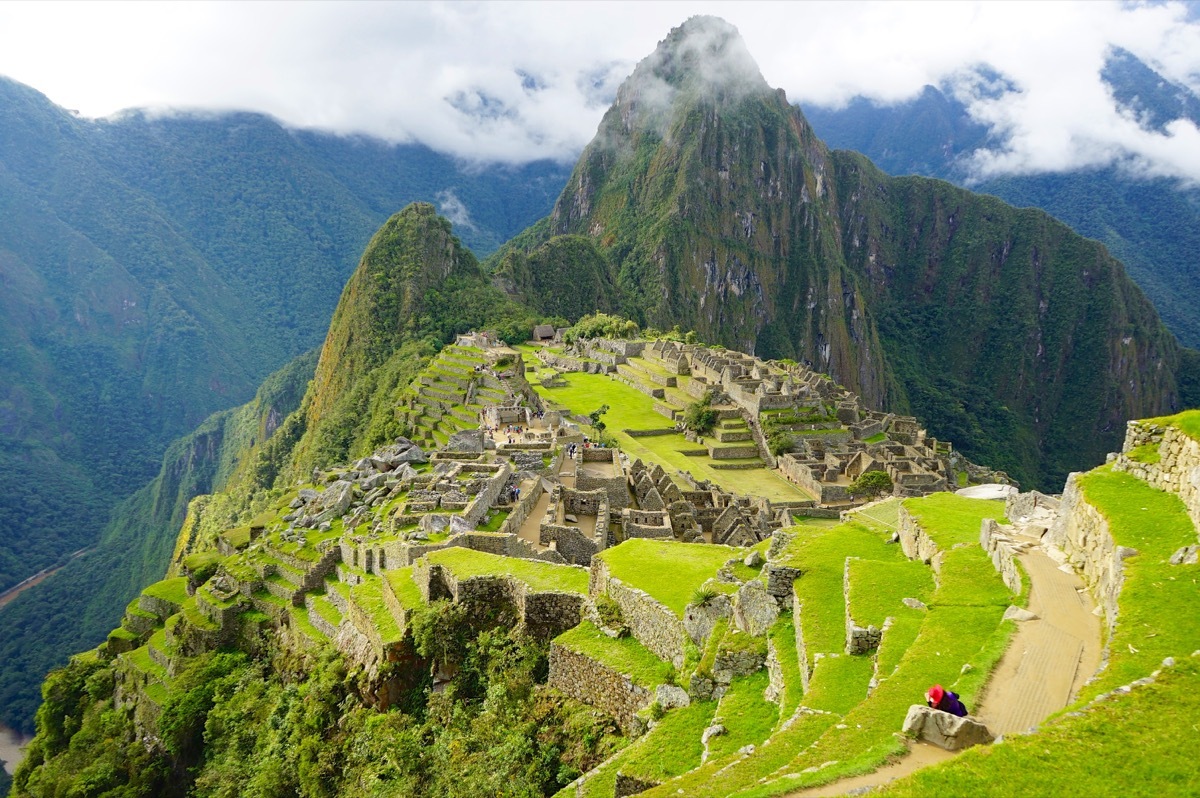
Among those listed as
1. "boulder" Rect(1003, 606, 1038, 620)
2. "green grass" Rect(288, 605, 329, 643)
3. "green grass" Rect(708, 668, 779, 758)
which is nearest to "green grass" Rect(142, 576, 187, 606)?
"green grass" Rect(288, 605, 329, 643)

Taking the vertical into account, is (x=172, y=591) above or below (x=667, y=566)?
below

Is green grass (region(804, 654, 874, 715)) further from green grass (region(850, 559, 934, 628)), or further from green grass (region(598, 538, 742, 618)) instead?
green grass (region(598, 538, 742, 618))

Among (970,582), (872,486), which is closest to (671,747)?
(970,582)

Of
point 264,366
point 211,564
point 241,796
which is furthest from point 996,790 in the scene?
point 264,366

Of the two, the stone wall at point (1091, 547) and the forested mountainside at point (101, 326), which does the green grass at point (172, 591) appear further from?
the forested mountainside at point (101, 326)

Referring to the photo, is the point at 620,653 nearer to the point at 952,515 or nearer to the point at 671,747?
the point at 671,747

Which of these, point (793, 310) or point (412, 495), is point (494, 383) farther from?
point (793, 310)
